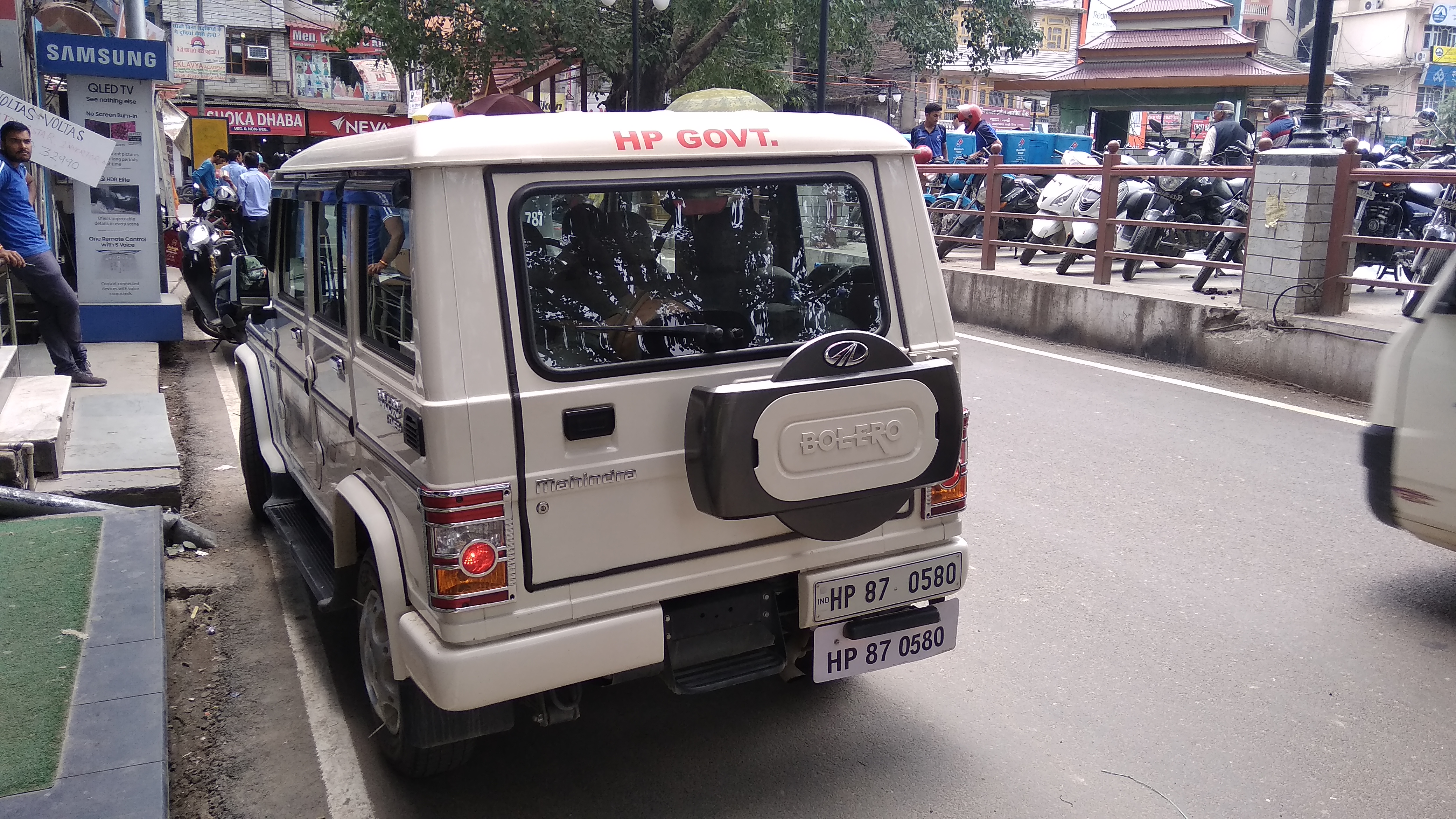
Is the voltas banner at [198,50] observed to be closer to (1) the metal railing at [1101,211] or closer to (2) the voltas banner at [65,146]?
(1) the metal railing at [1101,211]

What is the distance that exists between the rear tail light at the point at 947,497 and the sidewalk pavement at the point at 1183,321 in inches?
205

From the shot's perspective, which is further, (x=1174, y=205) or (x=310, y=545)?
(x=1174, y=205)

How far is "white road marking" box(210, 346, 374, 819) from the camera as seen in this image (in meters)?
3.42

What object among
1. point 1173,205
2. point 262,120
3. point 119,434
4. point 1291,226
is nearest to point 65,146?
point 119,434

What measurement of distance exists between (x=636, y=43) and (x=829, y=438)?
12334 millimetres

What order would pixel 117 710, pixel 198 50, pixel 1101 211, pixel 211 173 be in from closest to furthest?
pixel 117 710
pixel 1101 211
pixel 211 173
pixel 198 50

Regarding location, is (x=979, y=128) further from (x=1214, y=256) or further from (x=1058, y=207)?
(x=1214, y=256)

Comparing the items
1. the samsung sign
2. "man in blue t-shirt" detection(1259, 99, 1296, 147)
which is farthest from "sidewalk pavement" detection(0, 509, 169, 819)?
"man in blue t-shirt" detection(1259, 99, 1296, 147)

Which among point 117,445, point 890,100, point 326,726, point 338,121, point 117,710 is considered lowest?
point 326,726

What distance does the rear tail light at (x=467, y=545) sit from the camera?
111 inches

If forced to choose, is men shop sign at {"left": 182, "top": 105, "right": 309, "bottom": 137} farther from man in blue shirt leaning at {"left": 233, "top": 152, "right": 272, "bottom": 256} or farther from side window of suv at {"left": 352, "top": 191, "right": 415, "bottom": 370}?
side window of suv at {"left": 352, "top": 191, "right": 415, "bottom": 370}

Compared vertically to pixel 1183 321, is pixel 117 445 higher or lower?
lower

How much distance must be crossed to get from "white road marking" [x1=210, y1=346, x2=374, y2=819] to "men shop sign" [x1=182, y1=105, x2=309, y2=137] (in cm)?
3698

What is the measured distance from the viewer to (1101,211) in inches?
428
